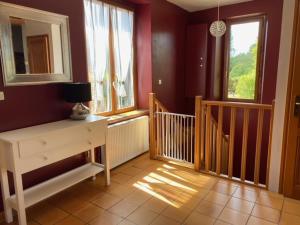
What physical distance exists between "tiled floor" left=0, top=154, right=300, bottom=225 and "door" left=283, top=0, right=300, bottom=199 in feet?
0.55

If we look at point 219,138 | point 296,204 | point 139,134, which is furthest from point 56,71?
point 296,204

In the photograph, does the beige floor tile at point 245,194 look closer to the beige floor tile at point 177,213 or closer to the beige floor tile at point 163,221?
the beige floor tile at point 177,213

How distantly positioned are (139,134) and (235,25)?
296cm

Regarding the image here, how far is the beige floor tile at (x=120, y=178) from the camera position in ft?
9.59

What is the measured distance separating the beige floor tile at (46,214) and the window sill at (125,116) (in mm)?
1280

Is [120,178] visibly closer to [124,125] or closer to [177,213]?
[124,125]

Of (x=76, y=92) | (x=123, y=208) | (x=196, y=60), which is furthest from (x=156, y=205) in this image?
(x=196, y=60)

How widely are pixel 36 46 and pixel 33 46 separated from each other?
0.12ft

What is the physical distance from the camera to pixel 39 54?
7.83 ft

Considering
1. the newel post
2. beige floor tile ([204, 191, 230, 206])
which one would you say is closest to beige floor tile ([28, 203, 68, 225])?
beige floor tile ([204, 191, 230, 206])

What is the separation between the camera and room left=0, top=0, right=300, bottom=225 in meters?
2.16

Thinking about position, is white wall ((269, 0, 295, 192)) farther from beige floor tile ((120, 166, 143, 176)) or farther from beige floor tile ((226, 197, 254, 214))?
beige floor tile ((120, 166, 143, 176))

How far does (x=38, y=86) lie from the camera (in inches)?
93.4

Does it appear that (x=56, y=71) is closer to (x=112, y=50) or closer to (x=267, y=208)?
(x=112, y=50)
